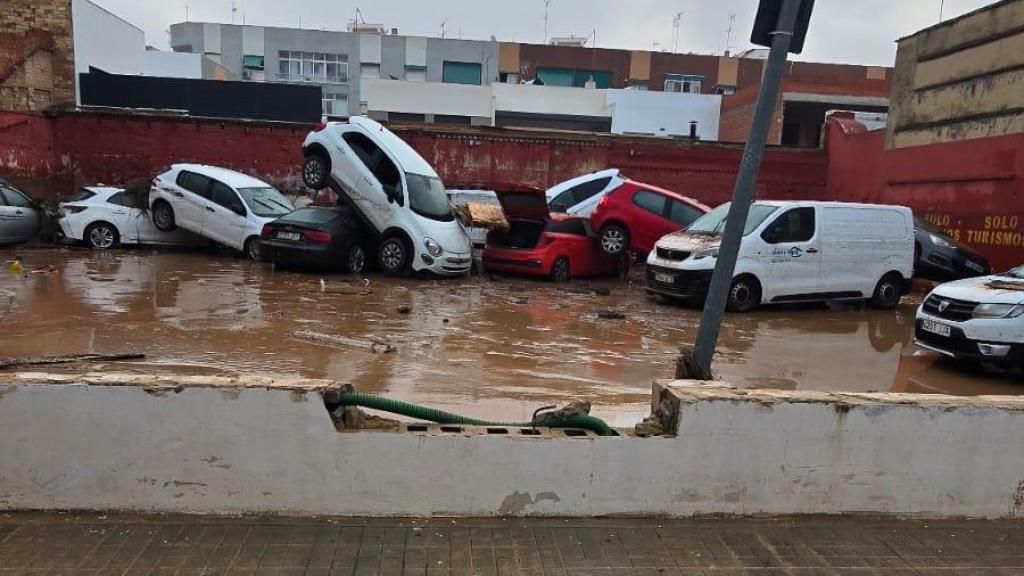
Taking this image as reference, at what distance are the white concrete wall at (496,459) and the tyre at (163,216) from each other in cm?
1267

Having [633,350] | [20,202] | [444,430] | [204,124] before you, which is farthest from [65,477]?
[204,124]

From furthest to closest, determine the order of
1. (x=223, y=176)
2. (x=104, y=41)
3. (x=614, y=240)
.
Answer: (x=104, y=41)
(x=223, y=176)
(x=614, y=240)

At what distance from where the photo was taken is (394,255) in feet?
43.6

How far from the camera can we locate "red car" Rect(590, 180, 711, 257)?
14.1 metres

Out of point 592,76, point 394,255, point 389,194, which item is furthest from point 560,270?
point 592,76

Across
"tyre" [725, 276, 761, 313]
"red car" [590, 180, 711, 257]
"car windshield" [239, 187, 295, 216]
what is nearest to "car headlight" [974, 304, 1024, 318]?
"tyre" [725, 276, 761, 313]

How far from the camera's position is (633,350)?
8.51 m

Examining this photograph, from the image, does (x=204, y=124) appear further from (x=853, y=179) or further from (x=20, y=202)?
(x=853, y=179)

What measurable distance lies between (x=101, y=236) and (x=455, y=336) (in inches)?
431

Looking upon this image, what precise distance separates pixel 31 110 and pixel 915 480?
22.1 meters

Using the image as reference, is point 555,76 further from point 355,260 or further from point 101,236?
point 355,260

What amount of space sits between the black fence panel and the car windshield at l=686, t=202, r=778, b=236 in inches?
656

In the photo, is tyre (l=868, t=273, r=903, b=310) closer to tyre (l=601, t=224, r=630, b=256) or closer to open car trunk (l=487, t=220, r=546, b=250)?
tyre (l=601, t=224, r=630, b=256)

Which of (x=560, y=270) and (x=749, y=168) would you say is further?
(x=560, y=270)
